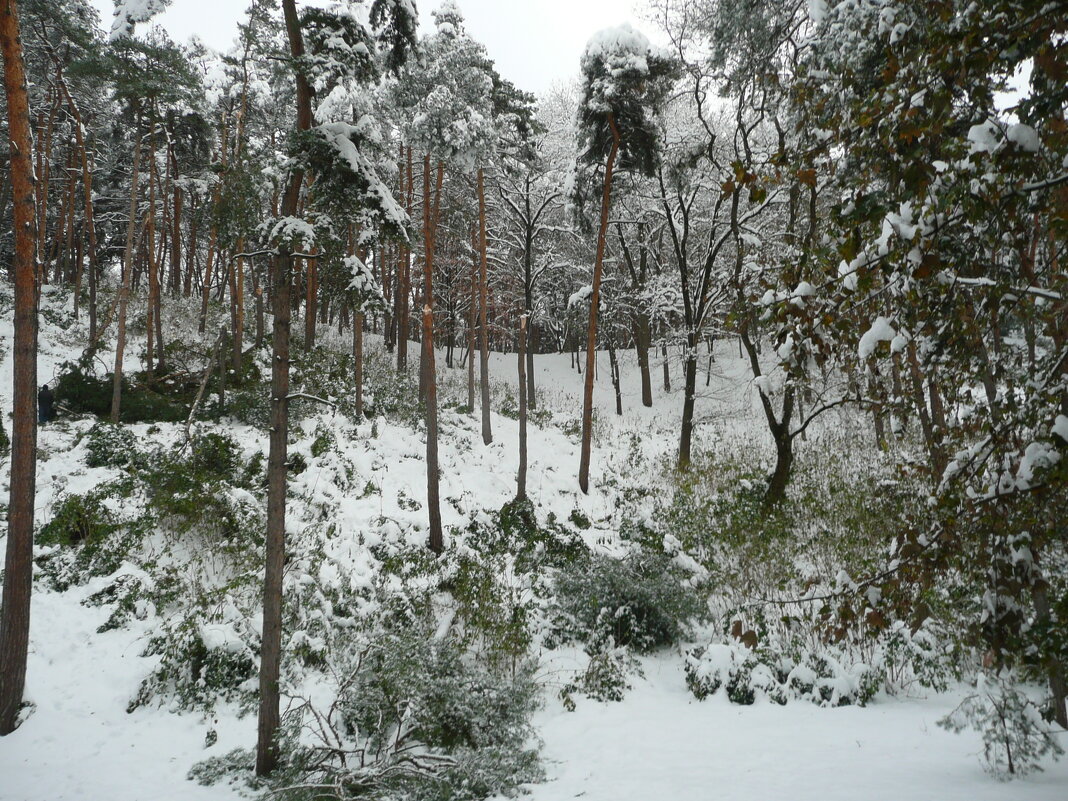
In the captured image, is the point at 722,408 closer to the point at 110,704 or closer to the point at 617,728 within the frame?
the point at 617,728

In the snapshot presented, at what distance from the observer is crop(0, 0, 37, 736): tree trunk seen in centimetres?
668

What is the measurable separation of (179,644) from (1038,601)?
10085 mm

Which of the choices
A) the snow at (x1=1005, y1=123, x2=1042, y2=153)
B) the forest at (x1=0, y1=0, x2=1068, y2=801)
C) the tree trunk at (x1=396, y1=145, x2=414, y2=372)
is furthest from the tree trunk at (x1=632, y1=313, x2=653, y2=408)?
the snow at (x1=1005, y1=123, x2=1042, y2=153)

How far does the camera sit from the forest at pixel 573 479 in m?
2.71

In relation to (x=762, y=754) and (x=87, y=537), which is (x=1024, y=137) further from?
(x=87, y=537)

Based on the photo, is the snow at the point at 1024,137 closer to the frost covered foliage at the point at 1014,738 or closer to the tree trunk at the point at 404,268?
the frost covered foliage at the point at 1014,738

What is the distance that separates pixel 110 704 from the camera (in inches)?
279

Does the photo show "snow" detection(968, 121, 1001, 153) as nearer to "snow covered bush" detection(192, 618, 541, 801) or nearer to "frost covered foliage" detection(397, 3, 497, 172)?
"snow covered bush" detection(192, 618, 541, 801)

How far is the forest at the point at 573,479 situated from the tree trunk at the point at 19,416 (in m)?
0.04

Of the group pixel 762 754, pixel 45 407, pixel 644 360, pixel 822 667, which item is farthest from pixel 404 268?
pixel 762 754

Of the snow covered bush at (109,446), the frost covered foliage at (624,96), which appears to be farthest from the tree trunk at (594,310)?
the snow covered bush at (109,446)

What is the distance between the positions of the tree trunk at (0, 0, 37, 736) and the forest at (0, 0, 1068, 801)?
38 mm

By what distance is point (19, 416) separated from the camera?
691cm

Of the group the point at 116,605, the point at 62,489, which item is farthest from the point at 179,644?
the point at 62,489
